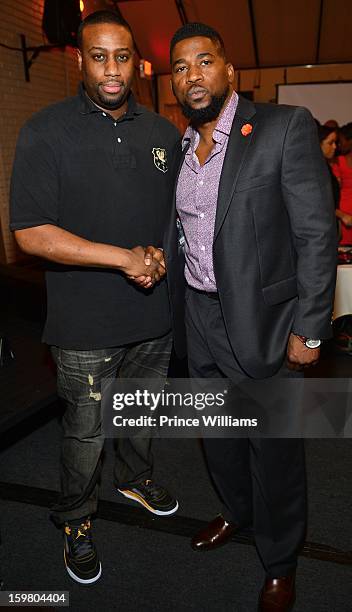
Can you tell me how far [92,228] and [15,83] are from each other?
14.5 ft

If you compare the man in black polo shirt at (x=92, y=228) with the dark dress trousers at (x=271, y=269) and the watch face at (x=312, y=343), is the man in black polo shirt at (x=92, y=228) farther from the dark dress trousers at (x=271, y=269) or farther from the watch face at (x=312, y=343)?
the watch face at (x=312, y=343)

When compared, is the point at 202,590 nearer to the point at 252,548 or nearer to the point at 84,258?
the point at 252,548

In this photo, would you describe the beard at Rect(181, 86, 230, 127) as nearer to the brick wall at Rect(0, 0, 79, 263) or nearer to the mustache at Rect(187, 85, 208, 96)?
the mustache at Rect(187, 85, 208, 96)

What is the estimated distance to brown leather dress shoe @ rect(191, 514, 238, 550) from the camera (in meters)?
2.02

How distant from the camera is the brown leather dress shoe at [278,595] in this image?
1.69 m

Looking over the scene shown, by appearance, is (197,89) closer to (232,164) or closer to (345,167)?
(232,164)

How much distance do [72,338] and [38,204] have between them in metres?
0.48

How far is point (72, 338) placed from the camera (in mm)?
1822

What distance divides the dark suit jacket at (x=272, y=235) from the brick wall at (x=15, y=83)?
4170 millimetres

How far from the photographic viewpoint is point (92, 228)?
179 cm

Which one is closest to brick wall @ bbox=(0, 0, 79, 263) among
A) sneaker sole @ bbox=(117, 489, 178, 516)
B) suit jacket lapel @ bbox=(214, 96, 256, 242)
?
sneaker sole @ bbox=(117, 489, 178, 516)

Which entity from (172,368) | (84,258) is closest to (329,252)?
(84,258)

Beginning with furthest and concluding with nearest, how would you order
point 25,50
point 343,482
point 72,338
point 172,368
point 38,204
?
→ point 25,50
point 172,368
point 343,482
point 72,338
point 38,204

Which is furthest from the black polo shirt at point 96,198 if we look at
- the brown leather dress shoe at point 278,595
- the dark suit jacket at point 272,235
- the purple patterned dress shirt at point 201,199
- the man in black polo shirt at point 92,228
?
the brown leather dress shoe at point 278,595
